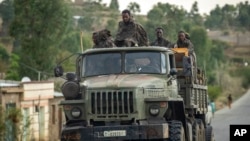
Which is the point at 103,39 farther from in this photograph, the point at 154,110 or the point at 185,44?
the point at 185,44

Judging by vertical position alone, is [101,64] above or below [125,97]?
above

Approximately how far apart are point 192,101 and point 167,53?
244 cm

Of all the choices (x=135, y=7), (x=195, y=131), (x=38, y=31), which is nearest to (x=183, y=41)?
(x=195, y=131)

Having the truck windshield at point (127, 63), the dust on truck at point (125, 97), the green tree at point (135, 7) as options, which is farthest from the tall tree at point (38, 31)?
→ the green tree at point (135, 7)

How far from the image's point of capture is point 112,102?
19.4 meters

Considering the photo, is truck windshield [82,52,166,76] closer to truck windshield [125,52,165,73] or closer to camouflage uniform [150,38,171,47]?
truck windshield [125,52,165,73]

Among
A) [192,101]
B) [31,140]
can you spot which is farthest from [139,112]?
[31,140]

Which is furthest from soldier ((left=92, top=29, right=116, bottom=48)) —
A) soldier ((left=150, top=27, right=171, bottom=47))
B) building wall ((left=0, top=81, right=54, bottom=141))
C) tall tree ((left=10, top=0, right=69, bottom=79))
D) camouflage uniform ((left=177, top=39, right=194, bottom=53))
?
tall tree ((left=10, top=0, right=69, bottom=79))

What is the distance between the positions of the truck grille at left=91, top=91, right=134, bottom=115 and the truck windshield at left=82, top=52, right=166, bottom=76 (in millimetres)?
1329

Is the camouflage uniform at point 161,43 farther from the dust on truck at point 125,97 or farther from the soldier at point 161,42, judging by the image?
the dust on truck at point 125,97

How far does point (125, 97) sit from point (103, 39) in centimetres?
275

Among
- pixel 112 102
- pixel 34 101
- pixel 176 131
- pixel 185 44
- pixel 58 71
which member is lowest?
pixel 34 101

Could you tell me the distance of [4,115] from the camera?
1133 inches

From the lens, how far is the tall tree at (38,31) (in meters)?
53.0
